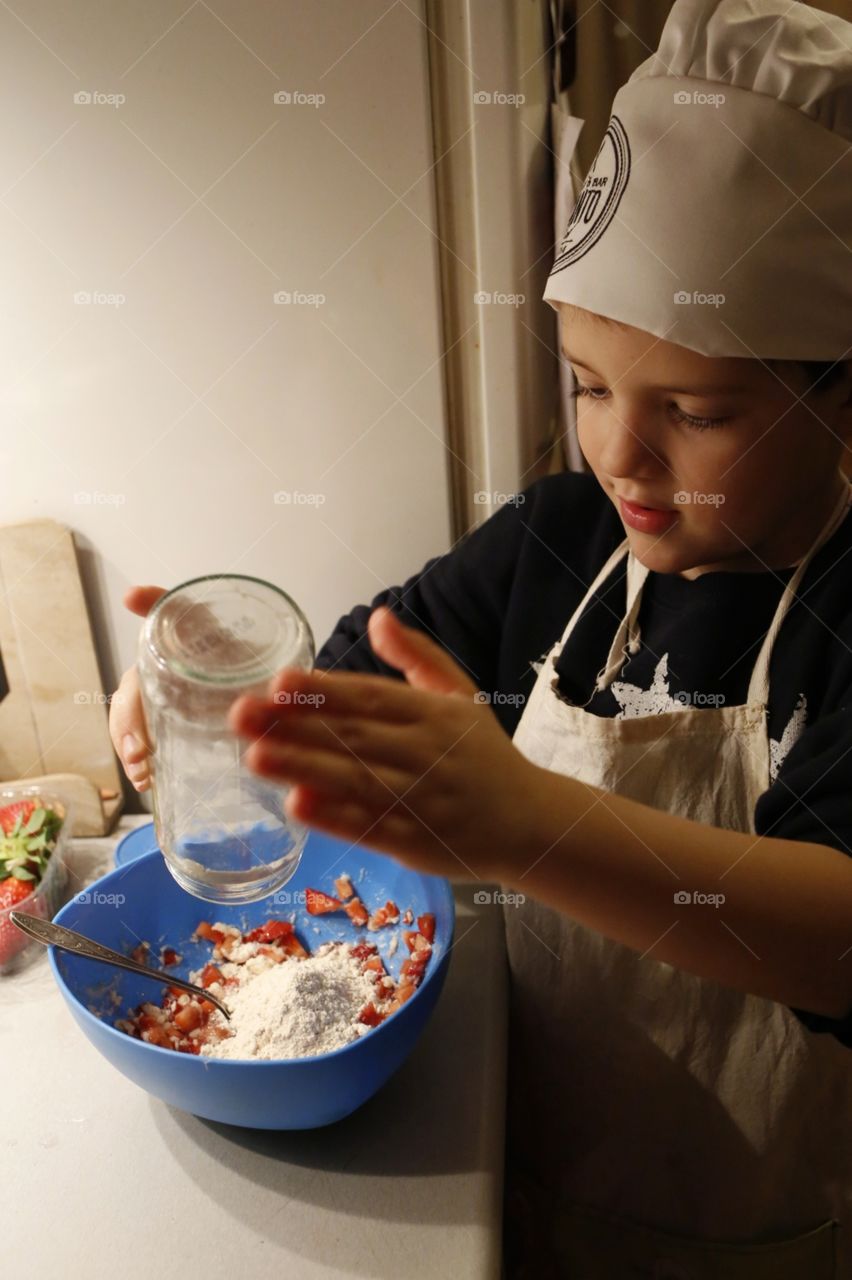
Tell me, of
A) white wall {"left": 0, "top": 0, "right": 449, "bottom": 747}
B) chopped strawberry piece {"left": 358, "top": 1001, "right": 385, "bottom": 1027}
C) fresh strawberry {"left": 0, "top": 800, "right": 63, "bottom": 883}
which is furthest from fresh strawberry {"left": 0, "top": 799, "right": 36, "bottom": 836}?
chopped strawberry piece {"left": 358, "top": 1001, "right": 385, "bottom": 1027}

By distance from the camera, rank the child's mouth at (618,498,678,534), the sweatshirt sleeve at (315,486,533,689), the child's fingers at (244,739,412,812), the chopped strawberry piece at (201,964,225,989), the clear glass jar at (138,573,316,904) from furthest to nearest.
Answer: the sweatshirt sleeve at (315,486,533,689)
the chopped strawberry piece at (201,964,225,989)
the child's mouth at (618,498,678,534)
the clear glass jar at (138,573,316,904)
the child's fingers at (244,739,412,812)

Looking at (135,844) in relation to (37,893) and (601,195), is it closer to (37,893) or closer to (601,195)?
(37,893)

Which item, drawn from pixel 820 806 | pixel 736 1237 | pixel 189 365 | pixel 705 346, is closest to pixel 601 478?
pixel 705 346

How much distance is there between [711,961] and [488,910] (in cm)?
34

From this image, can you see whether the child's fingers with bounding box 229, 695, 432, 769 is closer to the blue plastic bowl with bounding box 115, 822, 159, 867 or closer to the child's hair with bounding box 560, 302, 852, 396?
the child's hair with bounding box 560, 302, 852, 396

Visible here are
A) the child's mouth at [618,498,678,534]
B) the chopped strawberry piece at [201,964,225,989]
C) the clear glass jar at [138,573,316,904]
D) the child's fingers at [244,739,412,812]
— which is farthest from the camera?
the chopped strawberry piece at [201,964,225,989]

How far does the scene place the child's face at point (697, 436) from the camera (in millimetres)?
612

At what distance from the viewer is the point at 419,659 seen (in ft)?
1.60


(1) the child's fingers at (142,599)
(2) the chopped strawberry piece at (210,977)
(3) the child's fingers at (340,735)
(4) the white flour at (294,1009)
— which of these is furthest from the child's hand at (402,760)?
(2) the chopped strawberry piece at (210,977)

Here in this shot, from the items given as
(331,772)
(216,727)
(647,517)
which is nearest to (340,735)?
(331,772)

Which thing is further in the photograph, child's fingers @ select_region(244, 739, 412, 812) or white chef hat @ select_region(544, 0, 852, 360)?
white chef hat @ select_region(544, 0, 852, 360)

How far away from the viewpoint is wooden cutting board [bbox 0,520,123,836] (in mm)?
935

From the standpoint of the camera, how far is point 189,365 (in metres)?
0.88

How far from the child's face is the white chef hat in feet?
0.07
